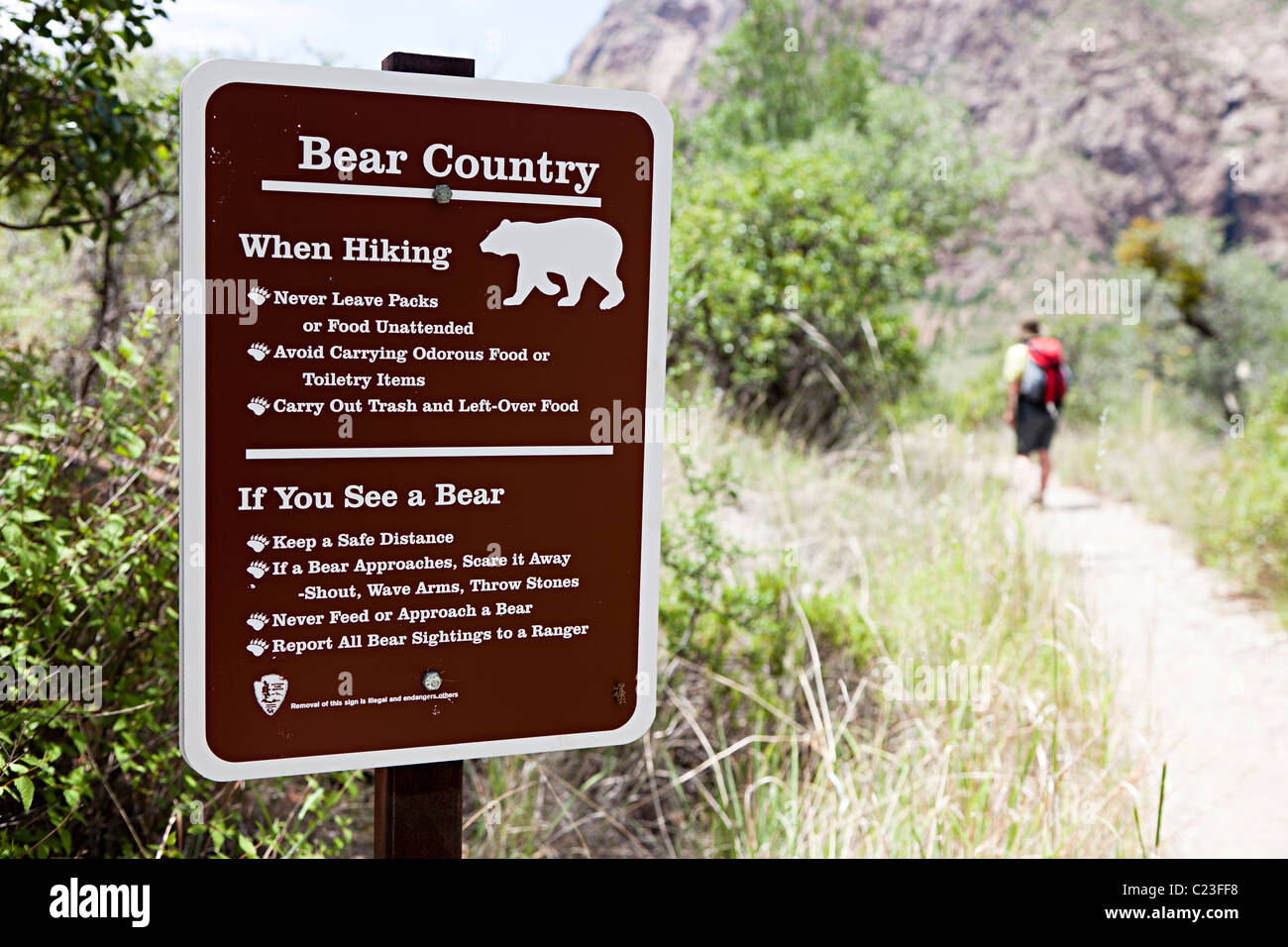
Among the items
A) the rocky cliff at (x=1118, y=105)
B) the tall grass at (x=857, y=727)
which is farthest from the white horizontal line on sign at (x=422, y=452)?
the rocky cliff at (x=1118, y=105)

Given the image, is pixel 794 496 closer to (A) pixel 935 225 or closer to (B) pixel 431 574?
(B) pixel 431 574

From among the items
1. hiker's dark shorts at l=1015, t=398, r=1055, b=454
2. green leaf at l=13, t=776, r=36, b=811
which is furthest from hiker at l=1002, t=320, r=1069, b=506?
green leaf at l=13, t=776, r=36, b=811

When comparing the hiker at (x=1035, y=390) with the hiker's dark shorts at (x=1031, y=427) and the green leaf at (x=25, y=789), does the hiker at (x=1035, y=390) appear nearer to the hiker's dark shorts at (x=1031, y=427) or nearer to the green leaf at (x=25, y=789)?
the hiker's dark shorts at (x=1031, y=427)

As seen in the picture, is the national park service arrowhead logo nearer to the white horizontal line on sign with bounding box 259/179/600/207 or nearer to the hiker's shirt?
the white horizontal line on sign with bounding box 259/179/600/207

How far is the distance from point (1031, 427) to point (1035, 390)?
31 cm

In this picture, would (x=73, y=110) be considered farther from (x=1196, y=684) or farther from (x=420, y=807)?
(x=1196, y=684)

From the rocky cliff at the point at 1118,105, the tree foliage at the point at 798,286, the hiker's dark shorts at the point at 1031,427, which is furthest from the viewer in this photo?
the rocky cliff at the point at 1118,105

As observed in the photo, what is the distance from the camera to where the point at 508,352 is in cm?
187

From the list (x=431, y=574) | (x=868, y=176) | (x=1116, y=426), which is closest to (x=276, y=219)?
Answer: (x=431, y=574)

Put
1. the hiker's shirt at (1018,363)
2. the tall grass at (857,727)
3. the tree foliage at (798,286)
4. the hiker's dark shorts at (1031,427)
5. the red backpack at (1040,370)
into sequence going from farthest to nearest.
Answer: the hiker's shirt at (1018,363) < the red backpack at (1040,370) < the hiker's dark shorts at (1031,427) < the tree foliage at (798,286) < the tall grass at (857,727)

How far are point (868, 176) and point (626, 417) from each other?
36.7ft

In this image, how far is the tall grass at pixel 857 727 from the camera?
290 cm

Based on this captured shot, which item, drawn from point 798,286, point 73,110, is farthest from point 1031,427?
point 73,110

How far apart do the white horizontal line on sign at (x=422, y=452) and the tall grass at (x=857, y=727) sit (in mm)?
1357
